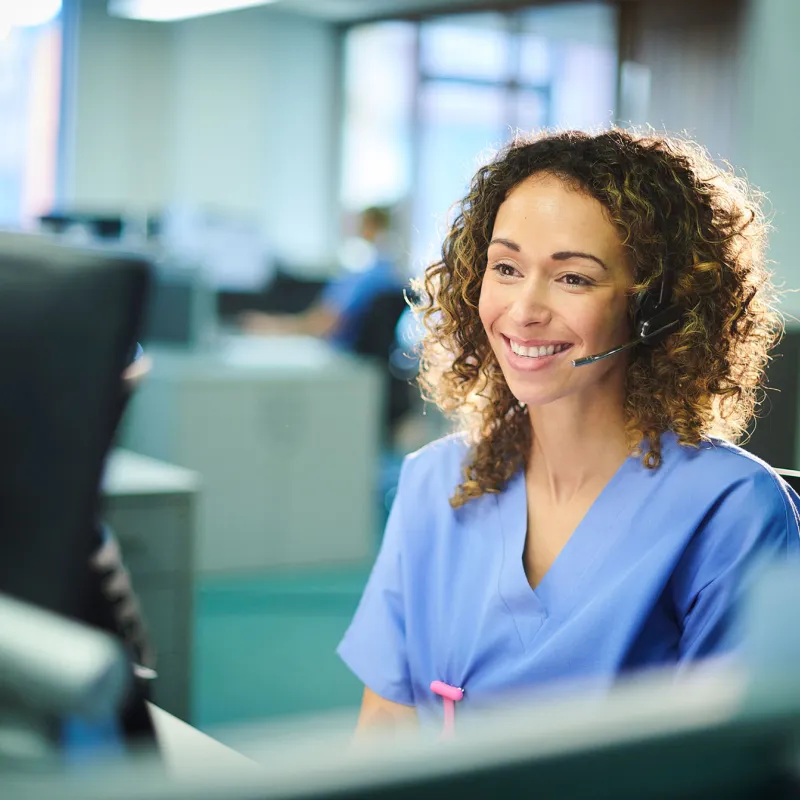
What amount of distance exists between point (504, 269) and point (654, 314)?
151 mm

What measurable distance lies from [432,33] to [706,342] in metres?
7.01

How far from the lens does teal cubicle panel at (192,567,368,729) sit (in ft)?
8.93

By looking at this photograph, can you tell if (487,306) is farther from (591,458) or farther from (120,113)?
(120,113)

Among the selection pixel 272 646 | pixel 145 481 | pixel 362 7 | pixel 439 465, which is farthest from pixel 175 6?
pixel 439 465

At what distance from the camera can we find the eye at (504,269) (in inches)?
43.3

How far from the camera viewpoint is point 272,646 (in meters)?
3.18

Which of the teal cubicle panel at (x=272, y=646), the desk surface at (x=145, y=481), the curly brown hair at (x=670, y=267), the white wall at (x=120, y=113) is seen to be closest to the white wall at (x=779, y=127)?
the teal cubicle panel at (x=272, y=646)

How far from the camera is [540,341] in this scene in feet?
3.53

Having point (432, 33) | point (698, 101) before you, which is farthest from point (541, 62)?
point (698, 101)

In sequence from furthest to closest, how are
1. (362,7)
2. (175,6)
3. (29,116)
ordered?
(362,7) < (29,116) < (175,6)

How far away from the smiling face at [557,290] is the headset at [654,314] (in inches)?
0.5

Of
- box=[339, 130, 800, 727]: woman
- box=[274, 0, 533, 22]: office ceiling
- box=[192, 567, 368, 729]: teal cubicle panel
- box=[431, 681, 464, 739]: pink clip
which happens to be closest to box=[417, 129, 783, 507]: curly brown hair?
box=[339, 130, 800, 727]: woman

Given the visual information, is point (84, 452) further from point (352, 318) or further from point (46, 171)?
point (46, 171)

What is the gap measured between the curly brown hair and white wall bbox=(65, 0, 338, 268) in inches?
234
